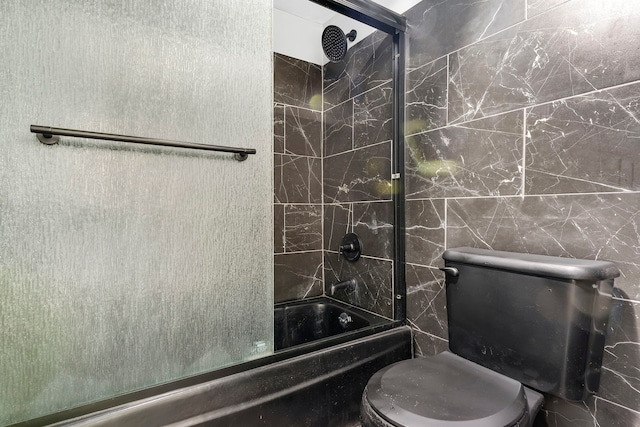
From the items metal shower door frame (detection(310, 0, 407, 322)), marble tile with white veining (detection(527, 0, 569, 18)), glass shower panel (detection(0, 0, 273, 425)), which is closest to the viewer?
glass shower panel (detection(0, 0, 273, 425))

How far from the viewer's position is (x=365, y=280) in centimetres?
191

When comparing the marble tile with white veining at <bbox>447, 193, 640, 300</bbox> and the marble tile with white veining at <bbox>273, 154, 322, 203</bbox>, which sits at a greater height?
the marble tile with white veining at <bbox>273, 154, 322, 203</bbox>

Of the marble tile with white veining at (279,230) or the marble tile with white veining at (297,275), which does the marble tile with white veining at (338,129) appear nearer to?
the marble tile with white veining at (279,230)

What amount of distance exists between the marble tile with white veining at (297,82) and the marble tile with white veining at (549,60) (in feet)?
3.35

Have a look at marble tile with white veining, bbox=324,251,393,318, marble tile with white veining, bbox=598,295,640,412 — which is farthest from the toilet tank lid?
marble tile with white veining, bbox=324,251,393,318

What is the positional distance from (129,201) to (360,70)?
1562 mm

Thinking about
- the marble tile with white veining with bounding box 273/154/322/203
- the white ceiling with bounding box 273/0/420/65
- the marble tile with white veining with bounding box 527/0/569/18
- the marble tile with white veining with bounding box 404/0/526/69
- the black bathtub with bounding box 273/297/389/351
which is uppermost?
the white ceiling with bounding box 273/0/420/65

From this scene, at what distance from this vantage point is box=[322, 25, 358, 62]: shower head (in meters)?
1.75

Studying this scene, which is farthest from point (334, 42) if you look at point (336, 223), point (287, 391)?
point (287, 391)

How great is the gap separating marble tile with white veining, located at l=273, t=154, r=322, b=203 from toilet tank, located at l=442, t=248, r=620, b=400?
120cm

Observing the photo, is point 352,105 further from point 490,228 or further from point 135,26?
point 135,26

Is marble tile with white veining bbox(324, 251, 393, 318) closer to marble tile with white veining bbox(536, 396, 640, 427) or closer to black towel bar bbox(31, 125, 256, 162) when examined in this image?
marble tile with white veining bbox(536, 396, 640, 427)

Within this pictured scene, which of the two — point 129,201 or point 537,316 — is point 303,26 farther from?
point 537,316

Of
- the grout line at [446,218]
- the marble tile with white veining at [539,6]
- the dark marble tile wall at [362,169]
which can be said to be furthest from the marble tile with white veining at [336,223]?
the marble tile with white veining at [539,6]
